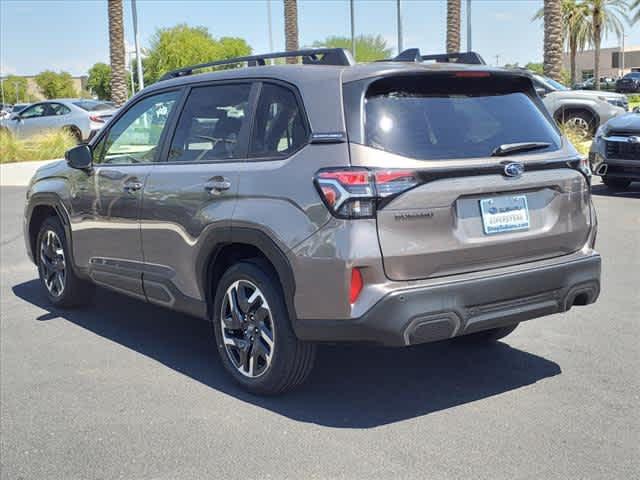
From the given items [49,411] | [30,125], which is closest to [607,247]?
[49,411]

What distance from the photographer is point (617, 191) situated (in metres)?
13.3

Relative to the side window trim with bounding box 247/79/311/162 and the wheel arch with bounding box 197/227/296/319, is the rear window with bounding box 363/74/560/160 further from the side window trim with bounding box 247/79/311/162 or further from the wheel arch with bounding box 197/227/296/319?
the wheel arch with bounding box 197/227/296/319

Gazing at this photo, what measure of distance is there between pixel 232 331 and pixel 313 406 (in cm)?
69

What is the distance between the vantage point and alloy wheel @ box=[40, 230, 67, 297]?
6.93 meters

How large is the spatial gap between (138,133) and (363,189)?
2.57m

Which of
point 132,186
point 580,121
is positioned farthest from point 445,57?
point 580,121

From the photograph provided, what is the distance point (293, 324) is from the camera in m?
4.40

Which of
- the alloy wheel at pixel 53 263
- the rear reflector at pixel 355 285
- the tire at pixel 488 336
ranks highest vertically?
the rear reflector at pixel 355 285

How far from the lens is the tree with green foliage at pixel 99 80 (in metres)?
114

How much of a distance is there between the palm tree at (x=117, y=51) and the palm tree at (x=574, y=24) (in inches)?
1529

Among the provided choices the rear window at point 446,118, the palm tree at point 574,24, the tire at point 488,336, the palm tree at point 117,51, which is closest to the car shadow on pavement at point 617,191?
the tire at point 488,336

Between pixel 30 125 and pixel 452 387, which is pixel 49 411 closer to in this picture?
pixel 452 387

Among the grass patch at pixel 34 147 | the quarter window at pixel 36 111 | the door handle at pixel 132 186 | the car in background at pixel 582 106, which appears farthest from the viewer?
the quarter window at pixel 36 111

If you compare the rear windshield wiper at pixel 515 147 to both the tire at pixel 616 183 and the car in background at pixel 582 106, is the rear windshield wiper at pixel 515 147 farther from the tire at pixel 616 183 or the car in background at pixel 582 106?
the car in background at pixel 582 106
